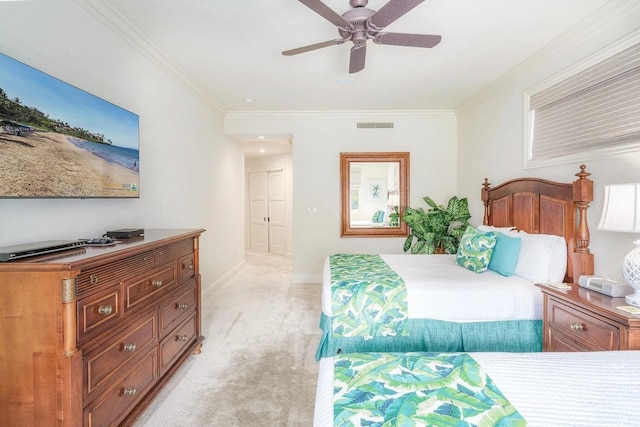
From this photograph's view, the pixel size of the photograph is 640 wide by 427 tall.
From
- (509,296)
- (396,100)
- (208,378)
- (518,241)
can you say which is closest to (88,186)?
(208,378)

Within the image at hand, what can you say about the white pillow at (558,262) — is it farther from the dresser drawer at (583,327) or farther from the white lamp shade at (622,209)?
the white lamp shade at (622,209)

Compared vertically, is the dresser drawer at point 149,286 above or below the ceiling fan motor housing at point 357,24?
below

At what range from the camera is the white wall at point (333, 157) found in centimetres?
502

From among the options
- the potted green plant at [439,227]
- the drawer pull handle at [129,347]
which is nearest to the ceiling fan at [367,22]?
the drawer pull handle at [129,347]

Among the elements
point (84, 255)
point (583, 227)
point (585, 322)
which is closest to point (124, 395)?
point (84, 255)

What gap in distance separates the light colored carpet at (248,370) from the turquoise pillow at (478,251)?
1638mm

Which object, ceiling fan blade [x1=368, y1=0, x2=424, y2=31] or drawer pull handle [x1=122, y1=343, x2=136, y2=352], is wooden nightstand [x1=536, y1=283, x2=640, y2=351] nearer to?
ceiling fan blade [x1=368, y1=0, x2=424, y2=31]

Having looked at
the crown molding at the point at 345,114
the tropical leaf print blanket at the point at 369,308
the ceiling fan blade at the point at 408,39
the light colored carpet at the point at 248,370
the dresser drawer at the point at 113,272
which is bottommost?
the light colored carpet at the point at 248,370

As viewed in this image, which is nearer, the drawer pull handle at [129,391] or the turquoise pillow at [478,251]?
the drawer pull handle at [129,391]

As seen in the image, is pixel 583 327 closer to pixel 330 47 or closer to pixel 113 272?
pixel 113 272

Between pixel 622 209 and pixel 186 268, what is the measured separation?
299 centimetres

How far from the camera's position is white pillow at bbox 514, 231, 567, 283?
2.48 m

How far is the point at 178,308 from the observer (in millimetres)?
2363

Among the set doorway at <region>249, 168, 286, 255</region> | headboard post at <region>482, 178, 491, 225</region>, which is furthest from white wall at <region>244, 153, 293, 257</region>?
headboard post at <region>482, 178, 491, 225</region>
